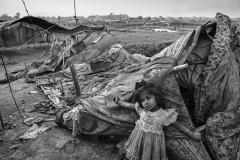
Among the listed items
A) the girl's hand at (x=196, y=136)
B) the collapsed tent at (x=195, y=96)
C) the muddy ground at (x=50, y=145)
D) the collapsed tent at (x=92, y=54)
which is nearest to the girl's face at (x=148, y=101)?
the collapsed tent at (x=195, y=96)

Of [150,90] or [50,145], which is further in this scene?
[50,145]

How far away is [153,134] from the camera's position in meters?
2.28

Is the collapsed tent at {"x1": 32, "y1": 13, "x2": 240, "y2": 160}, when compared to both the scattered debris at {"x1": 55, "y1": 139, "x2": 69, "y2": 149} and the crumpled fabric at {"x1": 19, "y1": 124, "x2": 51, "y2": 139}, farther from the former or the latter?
the crumpled fabric at {"x1": 19, "y1": 124, "x2": 51, "y2": 139}

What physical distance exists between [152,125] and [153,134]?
102mm

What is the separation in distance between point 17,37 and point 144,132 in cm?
1525

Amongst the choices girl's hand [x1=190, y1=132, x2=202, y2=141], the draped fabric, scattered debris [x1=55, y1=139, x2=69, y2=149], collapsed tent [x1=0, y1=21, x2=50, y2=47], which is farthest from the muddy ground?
collapsed tent [x1=0, y1=21, x2=50, y2=47]

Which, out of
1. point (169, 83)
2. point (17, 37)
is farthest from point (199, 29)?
point (17, 37)

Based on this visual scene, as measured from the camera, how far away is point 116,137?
3.32 metres

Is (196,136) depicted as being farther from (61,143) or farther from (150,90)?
(61,143)

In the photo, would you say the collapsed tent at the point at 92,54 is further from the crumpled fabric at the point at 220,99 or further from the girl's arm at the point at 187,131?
the girl's arm at the point at 187,131

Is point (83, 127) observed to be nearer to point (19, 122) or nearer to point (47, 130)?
point (47, 130)

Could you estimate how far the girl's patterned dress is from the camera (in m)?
2.28

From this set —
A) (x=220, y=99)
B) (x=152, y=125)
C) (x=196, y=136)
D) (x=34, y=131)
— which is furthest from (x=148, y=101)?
(x=34, y=131)

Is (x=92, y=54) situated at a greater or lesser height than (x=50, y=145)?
greater
